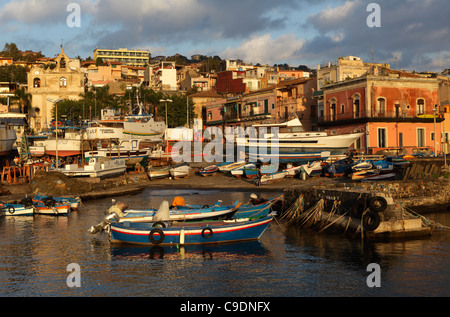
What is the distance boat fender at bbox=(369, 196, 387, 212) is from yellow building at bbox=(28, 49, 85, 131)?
77.0 m

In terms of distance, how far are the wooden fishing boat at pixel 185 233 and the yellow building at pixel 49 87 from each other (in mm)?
71478

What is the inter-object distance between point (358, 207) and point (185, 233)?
856 centimetres

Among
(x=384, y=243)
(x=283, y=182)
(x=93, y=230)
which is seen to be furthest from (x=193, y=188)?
(x=384, y=243)

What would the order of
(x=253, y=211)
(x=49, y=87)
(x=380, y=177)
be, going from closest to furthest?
(x=253, y=211), (x=380, y=177), (x=49, y=87)

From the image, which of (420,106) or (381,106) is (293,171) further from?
(420,106)

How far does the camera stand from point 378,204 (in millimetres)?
23031

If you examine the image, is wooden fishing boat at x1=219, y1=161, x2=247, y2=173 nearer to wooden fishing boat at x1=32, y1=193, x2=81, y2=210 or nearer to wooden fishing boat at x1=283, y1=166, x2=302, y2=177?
wooden fishing boat at x1=283, y1=166, x2=302, y2=177

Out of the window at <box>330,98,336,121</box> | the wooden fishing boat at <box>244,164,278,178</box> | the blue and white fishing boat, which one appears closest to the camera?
the blue and white fishing boat

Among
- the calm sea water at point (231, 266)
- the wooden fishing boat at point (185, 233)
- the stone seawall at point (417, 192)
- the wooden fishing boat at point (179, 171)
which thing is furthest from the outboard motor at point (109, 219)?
the wooden fishing boat at point (179, 171)

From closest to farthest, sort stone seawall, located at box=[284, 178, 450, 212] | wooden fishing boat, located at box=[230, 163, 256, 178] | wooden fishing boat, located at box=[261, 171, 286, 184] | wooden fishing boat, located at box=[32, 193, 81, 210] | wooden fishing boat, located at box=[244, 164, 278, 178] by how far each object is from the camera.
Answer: stone seawall, located at box=[284, 178, 450, 212] → wooden fishing boat, located at box=[32, 193, 81, 210] → wooden fishing boat, located at box=[261, 171, 286, 184] → wooden fishing boat, located at box=[244, 164, 278, 178] → wooden fishing boat, located at box=[230, 163, 256, 178]

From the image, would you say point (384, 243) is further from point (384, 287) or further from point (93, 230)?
point (93, 230)

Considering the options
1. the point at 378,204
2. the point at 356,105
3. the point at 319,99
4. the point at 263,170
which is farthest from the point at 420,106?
the point at 378,204

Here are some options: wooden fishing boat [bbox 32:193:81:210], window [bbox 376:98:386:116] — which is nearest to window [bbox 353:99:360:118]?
window [bbox 376:98:386:116]

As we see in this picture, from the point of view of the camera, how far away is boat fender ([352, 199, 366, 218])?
77.4ft
